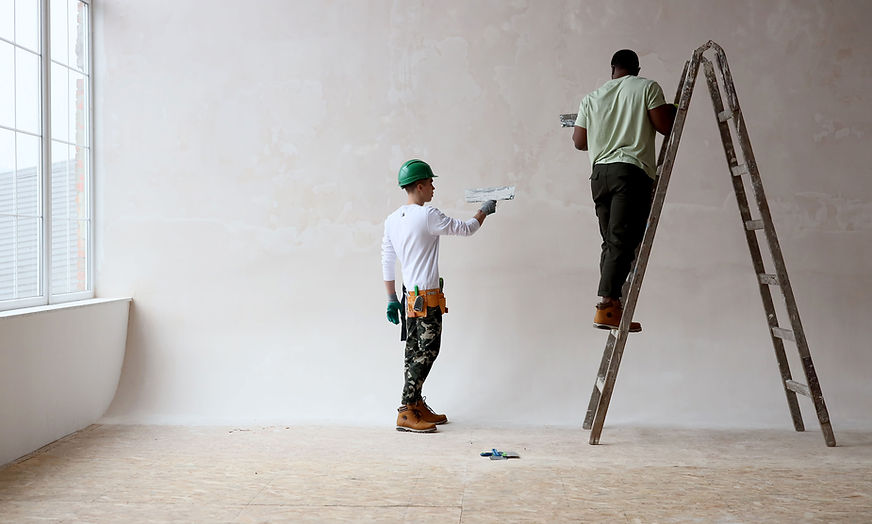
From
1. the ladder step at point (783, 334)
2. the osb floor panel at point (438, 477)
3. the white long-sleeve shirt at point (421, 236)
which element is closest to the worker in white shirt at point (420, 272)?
the white long-sleeve shirt at point (421, 236)

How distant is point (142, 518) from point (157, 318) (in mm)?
1973

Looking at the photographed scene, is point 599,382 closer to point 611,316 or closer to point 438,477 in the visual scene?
point 611,316

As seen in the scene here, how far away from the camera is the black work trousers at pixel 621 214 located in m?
3.63

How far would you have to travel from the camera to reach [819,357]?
14.0ft

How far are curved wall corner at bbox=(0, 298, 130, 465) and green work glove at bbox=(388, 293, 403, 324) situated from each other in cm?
161

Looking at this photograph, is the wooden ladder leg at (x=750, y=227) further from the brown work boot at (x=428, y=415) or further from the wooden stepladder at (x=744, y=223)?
the brown work boot at (x=428, y=415)

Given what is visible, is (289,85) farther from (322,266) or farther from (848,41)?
(848,41)

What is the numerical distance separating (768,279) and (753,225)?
288mm

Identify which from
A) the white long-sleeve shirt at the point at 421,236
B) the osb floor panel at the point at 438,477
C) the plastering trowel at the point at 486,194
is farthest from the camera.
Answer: the plastering trowel at the point at 486,194

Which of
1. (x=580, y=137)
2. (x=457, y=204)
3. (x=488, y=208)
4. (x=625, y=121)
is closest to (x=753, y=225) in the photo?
(x=625, y=121)

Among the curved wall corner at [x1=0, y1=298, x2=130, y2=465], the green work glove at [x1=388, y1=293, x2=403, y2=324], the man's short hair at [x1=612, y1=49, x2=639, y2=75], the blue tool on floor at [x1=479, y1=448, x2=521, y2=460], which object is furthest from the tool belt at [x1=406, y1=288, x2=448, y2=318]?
the curved wall corner at [x1=0, y1=298, x2=130, y2=465]

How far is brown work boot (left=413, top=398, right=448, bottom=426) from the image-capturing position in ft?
13.5

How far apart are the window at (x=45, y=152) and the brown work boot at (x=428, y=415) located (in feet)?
6.81

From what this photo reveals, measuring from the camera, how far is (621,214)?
143 inches
